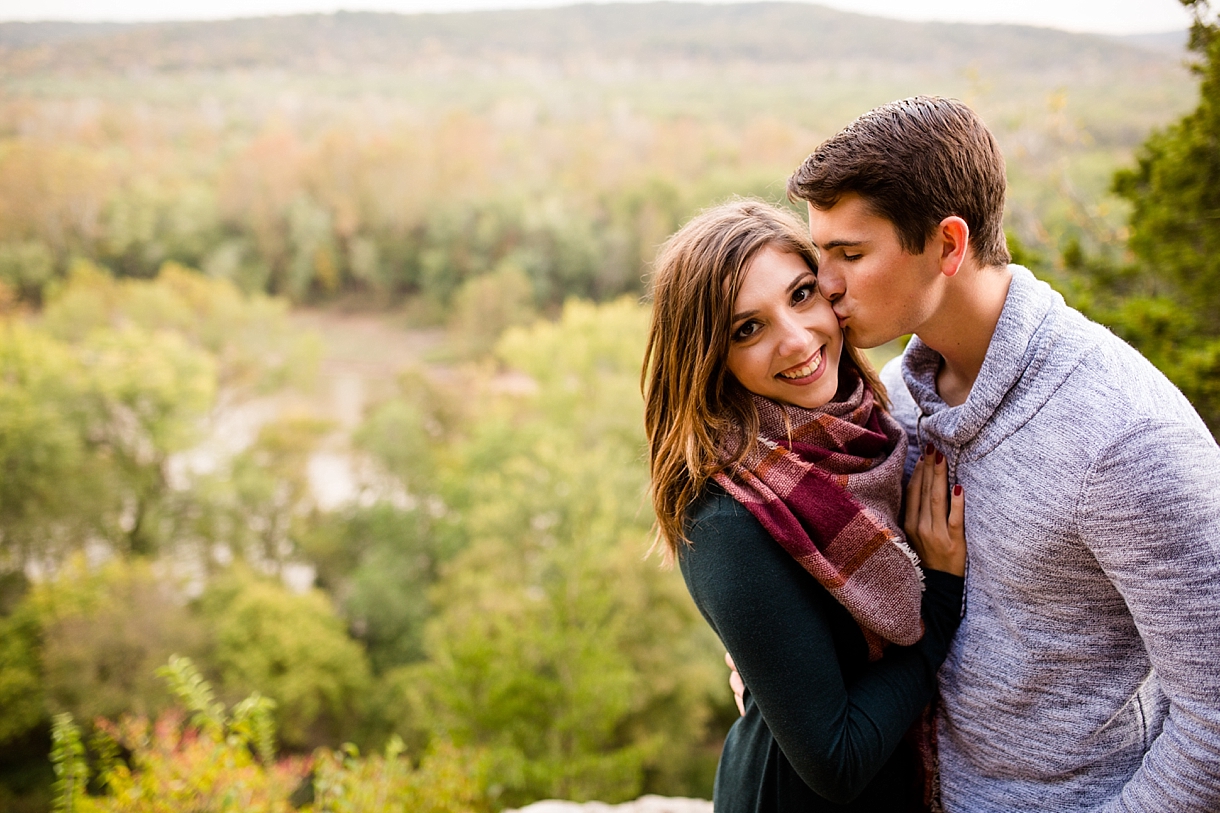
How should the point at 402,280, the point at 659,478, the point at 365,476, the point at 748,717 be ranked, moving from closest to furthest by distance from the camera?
the point at 659,478 → the point at 748,717 → the point at 365,476 → the point at 402,280

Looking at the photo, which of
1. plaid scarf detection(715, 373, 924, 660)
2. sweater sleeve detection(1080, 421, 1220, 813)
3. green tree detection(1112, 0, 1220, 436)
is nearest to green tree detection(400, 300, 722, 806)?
green tree detection(1112, 0, 1220, 436)

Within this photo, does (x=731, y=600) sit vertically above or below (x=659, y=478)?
below

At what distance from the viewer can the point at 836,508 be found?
1.61m

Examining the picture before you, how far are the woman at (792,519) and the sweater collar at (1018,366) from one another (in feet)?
0.64

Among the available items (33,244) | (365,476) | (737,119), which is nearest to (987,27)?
(737,119)

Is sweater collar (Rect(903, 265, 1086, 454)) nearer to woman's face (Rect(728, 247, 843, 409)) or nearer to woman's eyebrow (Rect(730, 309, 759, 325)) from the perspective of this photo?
woman's face (Rect(728, 247, 843, 409))

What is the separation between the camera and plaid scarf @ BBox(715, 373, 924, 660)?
1.55m

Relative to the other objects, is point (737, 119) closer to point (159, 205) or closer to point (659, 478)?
point (159, 205)

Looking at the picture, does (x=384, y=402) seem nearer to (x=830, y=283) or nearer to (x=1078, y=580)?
(x=830, y=283)

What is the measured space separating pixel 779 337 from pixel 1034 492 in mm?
600

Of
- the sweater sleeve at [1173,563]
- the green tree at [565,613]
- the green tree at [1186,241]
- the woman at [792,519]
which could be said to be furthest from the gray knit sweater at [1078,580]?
the green tree at [565,613]

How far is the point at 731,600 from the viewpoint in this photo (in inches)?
59.1

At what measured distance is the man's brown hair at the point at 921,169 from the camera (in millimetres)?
1608

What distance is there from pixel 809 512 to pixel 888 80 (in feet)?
120
